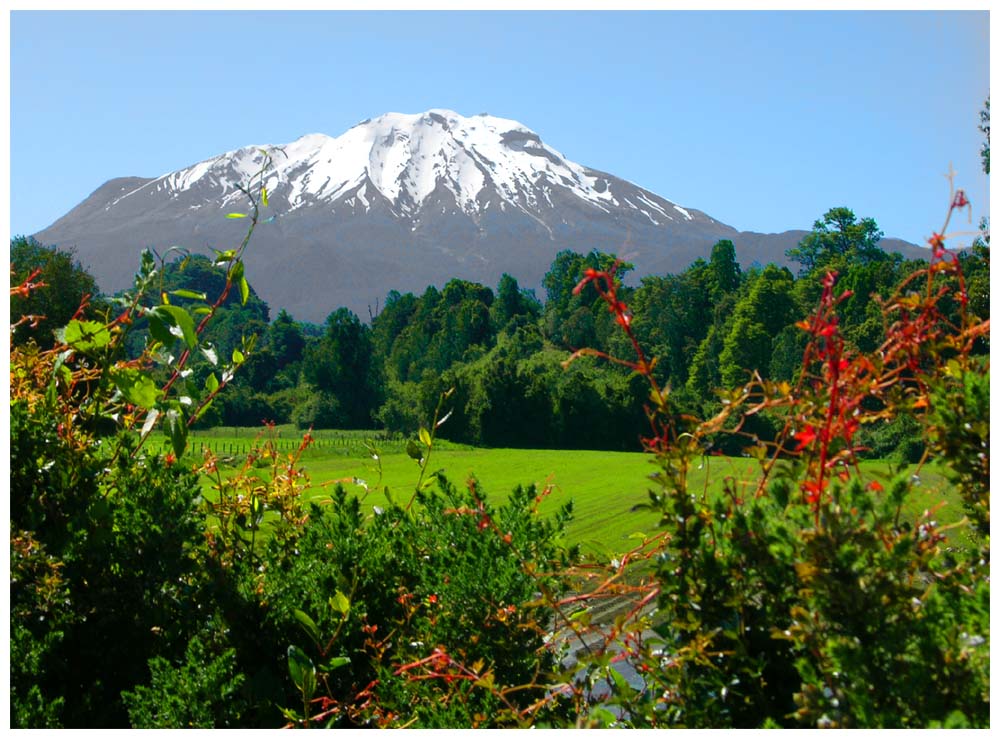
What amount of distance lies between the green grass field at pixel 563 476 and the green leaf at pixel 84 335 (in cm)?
58

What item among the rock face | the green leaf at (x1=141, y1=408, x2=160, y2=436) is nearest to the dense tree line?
the green leaf at (x1=141, y1=408, x2=160, y2=436)

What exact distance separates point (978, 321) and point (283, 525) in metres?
1.49

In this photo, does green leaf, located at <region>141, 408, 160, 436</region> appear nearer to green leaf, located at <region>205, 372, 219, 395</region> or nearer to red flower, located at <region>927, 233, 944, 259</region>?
green leaf, located at <region>205, 372, 219, 395</region>

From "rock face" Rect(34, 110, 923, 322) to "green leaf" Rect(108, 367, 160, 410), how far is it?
5244 inches

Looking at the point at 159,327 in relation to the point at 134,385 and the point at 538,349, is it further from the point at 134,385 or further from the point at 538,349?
the point at 538,349

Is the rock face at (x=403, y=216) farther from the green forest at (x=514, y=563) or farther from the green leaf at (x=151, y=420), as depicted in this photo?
the green leaf at (x=151, y=420)

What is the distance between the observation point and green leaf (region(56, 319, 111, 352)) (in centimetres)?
166

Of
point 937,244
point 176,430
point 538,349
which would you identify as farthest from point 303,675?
point 538,349

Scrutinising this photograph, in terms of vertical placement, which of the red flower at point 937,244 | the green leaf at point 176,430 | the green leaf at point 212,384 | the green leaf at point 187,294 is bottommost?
the green leaf at point 176,430

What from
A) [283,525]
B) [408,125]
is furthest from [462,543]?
[408,125]

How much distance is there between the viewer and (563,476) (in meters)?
25.7

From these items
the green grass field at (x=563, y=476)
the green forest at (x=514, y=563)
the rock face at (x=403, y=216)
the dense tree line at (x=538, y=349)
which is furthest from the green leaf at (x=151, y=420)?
the rock face at (x=403, y=216)

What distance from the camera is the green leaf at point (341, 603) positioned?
163 centimetres

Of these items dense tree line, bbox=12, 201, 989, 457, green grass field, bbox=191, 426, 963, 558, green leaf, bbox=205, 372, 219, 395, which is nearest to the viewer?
green grass field, bbox=191, 426, 963, 558
